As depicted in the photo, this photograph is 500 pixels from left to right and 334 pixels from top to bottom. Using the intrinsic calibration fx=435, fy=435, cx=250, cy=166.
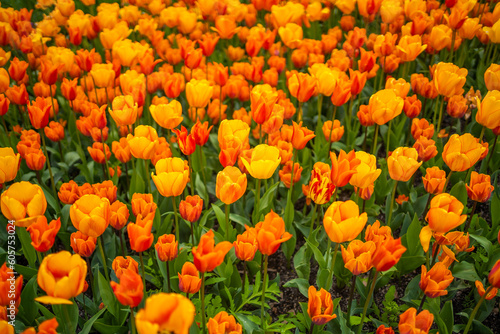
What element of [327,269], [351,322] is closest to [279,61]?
[327,269]

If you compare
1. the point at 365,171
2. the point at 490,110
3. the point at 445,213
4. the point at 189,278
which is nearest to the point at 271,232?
the point at 189,278

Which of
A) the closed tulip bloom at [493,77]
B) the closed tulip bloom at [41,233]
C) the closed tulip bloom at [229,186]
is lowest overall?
the closed tulip bloom at [41,233]

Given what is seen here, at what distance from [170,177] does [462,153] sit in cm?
147

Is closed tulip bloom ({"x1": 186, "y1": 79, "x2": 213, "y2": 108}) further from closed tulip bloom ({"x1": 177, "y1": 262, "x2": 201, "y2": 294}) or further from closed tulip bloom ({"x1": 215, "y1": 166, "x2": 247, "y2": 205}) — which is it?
closed tulip bloom ({"x1": 177, "y1": 262, "x2": 201, "y2": 294})

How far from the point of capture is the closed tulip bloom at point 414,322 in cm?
156

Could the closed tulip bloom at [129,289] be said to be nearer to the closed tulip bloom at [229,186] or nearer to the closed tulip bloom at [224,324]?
the closed tulip bloom at [224,324]

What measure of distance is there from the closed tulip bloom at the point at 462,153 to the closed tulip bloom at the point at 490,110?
0.79ft

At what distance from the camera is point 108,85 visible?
3.15 meters

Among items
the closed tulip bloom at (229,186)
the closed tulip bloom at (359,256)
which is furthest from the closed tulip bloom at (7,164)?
the closed tulip bloom at (359,256)

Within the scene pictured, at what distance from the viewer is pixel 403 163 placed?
211 centimetres

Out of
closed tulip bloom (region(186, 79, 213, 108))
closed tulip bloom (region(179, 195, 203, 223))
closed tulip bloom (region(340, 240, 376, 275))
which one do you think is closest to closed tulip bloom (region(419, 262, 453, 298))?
closed tulip bloom (region(340, 240, 376, 275))

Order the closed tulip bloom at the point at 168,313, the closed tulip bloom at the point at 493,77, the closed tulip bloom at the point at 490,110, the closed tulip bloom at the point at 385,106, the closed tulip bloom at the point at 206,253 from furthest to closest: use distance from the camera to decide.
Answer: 1. the closed tulip bloom at the point at 493,77
2. the closed tulip bloom at the point at 385,106
3. the closed tulip bloom at the point at 490,110
4. the closed tulip bloom at the point at 206,253
5. the closed tulip bloom at the point at 168,313

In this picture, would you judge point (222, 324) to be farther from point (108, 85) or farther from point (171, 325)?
point (108, 85)

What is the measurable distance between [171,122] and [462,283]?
6.20ft
